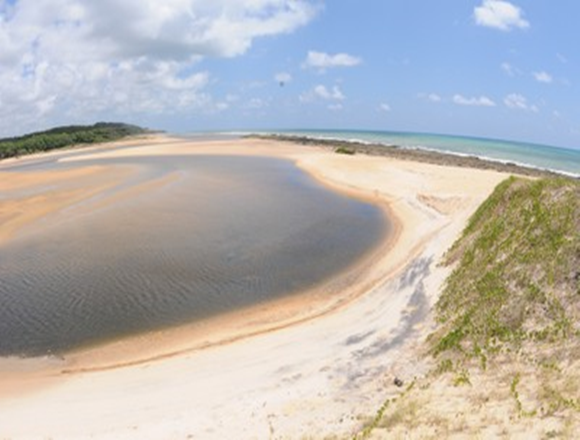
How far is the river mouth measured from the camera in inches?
648

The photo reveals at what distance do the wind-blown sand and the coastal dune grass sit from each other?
880 mm

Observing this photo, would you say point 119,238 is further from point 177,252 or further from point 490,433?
point 490,433

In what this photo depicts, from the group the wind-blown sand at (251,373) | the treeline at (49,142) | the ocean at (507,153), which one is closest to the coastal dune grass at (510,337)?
the wind-blown sand at (251,373)

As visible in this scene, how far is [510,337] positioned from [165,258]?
51.8ft

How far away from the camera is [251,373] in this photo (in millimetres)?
11969

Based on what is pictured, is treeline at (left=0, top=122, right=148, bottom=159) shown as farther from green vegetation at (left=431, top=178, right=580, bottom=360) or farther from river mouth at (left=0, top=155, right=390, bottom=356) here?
green vegetation at (left=431, top=178, right=580, bottom=360)

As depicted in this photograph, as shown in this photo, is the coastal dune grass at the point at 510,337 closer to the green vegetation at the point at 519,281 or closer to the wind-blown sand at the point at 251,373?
the green vegetation at the point at 519,281

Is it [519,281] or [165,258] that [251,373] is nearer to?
[519,281]

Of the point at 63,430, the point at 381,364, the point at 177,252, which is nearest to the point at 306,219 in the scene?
the point at 177,252

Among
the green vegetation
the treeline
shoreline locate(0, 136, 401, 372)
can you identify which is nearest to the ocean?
the green vegetation

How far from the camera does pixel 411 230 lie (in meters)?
26.0

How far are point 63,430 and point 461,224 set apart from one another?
18187 millimetres

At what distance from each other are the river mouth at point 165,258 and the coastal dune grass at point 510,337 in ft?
22.2

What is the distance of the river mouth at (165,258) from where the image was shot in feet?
54.0
